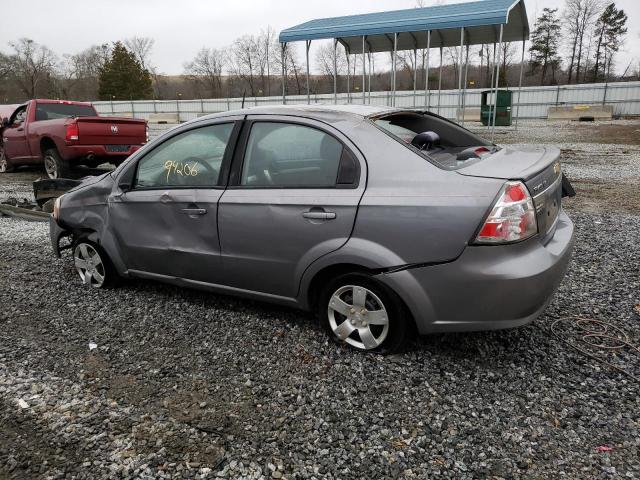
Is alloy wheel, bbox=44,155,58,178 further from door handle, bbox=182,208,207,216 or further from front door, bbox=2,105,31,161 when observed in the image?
door handle, bbox=182,208,207,216

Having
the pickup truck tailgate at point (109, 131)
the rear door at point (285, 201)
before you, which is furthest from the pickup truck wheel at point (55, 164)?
the rear door at point (285, 201)

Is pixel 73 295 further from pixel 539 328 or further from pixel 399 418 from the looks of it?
pixel 539 328

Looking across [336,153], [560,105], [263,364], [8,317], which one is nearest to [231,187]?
[336,153]

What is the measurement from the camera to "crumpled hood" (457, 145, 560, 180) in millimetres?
2707

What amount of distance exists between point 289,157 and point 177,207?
949 mm

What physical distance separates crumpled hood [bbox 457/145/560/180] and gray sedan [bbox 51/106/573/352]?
13 millimetres

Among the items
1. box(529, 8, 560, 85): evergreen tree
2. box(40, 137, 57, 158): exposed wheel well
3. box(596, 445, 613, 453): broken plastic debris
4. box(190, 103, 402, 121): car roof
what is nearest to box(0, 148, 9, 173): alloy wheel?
box(40, 137, 57, 158): exposed wheel well

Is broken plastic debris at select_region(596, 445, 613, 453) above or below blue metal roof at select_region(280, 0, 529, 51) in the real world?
below

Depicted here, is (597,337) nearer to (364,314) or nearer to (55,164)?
(364,314)

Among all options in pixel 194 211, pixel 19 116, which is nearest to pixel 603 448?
pixel 194 211

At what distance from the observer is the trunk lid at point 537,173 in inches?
106

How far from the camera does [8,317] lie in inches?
152

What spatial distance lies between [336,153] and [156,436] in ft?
6.06

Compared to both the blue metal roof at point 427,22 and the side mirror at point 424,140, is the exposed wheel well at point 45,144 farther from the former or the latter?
the side mirror at point 424,140
